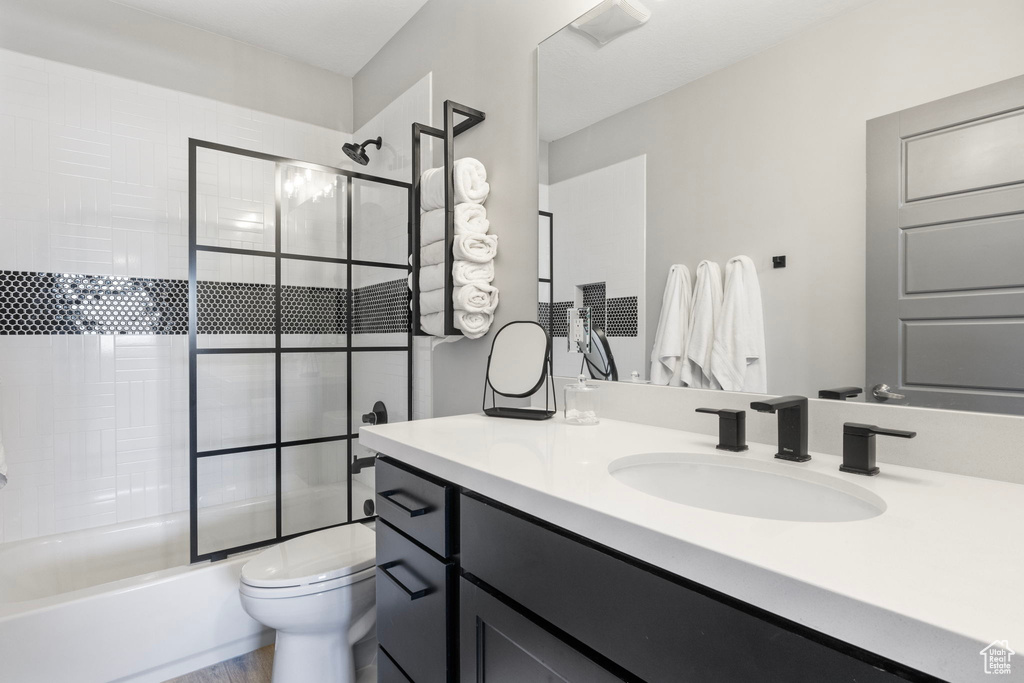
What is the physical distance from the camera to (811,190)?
102cm

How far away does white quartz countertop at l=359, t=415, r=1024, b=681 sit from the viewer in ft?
1.38

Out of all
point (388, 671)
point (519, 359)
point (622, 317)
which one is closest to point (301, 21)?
point (519, 359)

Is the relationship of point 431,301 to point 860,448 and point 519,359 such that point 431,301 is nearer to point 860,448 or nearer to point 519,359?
point 519,359

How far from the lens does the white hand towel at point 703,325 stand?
3.88 ft

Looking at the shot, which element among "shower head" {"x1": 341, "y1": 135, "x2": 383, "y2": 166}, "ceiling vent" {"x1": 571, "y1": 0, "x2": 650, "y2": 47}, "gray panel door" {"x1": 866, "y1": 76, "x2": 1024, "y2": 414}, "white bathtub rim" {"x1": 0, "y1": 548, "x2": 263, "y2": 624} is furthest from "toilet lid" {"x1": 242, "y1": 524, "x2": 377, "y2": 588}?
"shower head" {"x1": 341, "y1": 135, "x2": 383, "y2": 166}

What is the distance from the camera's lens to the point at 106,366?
231cm

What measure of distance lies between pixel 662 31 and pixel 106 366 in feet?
8.56

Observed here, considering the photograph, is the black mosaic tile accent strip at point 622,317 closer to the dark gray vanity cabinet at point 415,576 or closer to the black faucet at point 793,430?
the black faucet at point 793,430

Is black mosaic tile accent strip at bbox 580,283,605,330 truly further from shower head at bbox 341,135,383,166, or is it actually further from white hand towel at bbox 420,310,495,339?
shower head at bbox 341,135,383,166

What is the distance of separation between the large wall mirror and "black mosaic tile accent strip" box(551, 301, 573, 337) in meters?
0.08

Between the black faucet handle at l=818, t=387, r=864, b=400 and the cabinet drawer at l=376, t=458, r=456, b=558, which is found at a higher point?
the black faucet handle at l=818, t=387, r=864, b=400

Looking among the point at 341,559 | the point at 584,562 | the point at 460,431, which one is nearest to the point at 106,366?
the point at 341,559

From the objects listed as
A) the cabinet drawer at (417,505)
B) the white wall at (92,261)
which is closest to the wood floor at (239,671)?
the white wall at (92,261)

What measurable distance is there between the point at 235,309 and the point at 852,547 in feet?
6.56
